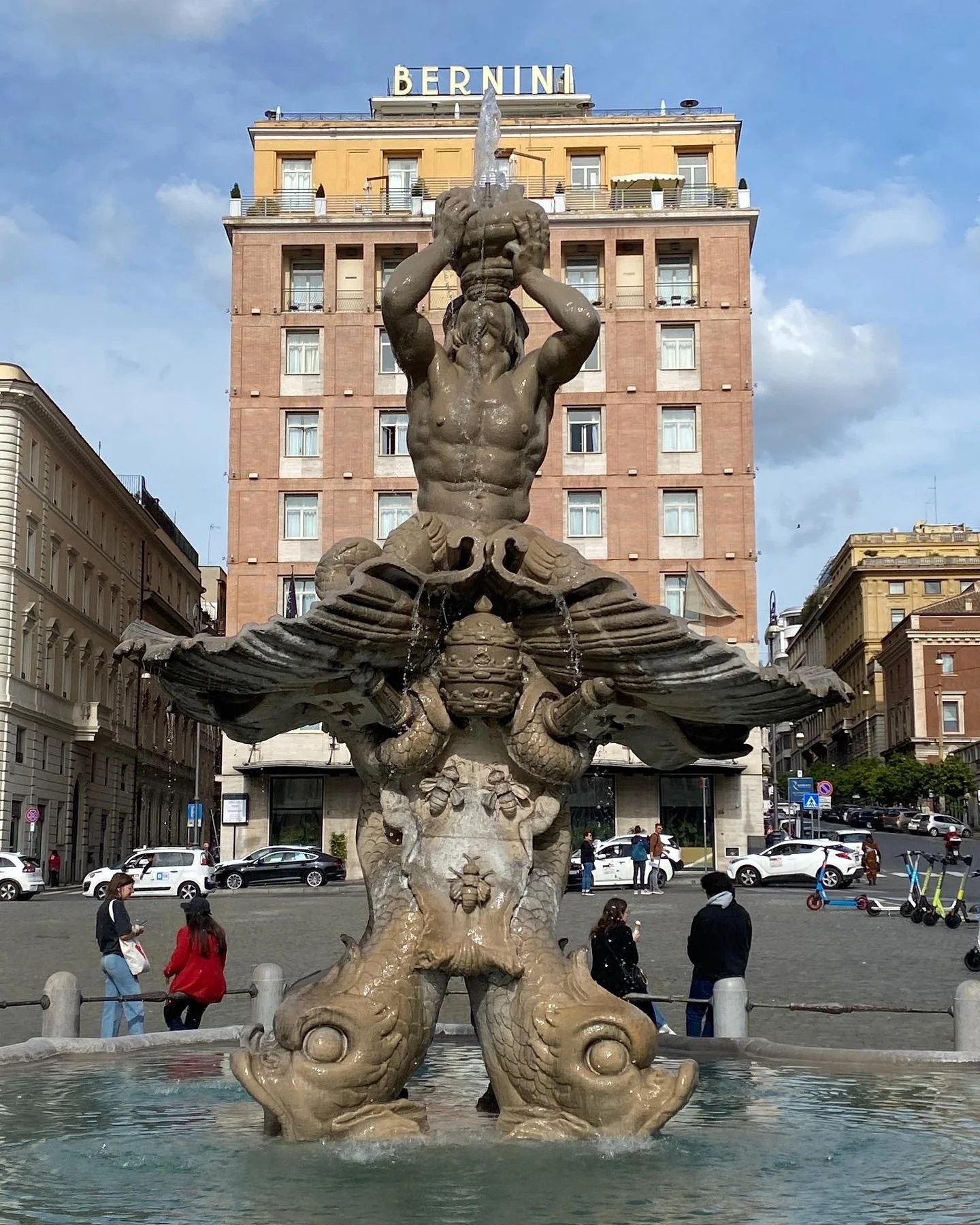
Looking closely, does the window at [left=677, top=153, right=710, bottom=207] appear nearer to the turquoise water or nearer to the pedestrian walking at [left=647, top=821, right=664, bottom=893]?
the pedestrian walking at [left=647, top=821, right=664, bottom=893]

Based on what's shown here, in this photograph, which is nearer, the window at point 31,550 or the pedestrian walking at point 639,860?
the pedestrian walking at point 639,860

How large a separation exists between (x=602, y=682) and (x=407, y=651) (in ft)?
3.15

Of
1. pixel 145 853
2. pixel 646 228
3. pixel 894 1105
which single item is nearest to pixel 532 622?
pixel 894 1105

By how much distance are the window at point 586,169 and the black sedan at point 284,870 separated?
83.9ft

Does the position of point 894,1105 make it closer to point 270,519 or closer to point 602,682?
point 602,682

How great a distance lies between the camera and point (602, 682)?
7176 mm

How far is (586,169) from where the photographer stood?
50.9 meters

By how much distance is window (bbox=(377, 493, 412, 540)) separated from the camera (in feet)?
154

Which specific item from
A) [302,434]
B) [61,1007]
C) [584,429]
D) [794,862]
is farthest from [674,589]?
[61,1007]

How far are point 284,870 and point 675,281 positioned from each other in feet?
76.6

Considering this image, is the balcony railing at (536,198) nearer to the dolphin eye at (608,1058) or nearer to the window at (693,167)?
the window at (693,167)

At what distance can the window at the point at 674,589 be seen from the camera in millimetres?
45719

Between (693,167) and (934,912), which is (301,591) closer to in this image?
(693,167)

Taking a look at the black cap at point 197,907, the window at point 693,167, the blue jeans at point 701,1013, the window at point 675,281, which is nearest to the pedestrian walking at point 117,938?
the black cap at point 197,907
